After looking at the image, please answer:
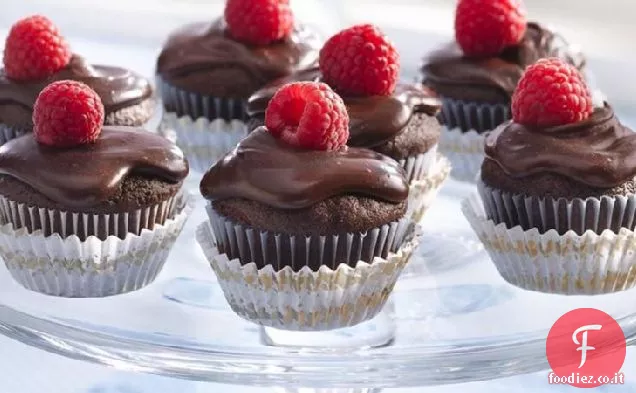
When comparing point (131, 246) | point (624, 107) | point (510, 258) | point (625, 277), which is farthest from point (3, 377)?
point (624, 107)

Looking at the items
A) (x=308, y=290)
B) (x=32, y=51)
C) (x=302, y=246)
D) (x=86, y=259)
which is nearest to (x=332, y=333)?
(x=308, y=290)

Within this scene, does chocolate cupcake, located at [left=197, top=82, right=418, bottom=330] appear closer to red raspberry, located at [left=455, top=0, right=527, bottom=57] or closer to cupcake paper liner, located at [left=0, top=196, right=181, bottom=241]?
cupcake paper liner, located at [left=0, top=196, right=181, bottom=241]

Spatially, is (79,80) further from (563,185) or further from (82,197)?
(563,185)

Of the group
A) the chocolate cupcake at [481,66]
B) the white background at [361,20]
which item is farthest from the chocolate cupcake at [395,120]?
the white background at [361,20]

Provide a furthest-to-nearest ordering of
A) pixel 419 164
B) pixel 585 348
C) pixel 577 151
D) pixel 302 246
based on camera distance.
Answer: pixel 419 164 < pixel 577 151 < pixel 302 246 < pixel 585 348

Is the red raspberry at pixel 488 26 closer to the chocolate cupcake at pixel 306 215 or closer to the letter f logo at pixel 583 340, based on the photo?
the chocolate cupcake at pixel 306 215

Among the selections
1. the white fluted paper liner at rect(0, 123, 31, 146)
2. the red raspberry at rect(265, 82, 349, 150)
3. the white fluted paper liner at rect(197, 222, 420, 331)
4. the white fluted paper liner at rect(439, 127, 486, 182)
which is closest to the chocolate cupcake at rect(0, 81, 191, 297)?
the white fluted paper liner at rect(197, 222, 420, 331)

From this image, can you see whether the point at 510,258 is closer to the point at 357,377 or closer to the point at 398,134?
the point at 398,134
